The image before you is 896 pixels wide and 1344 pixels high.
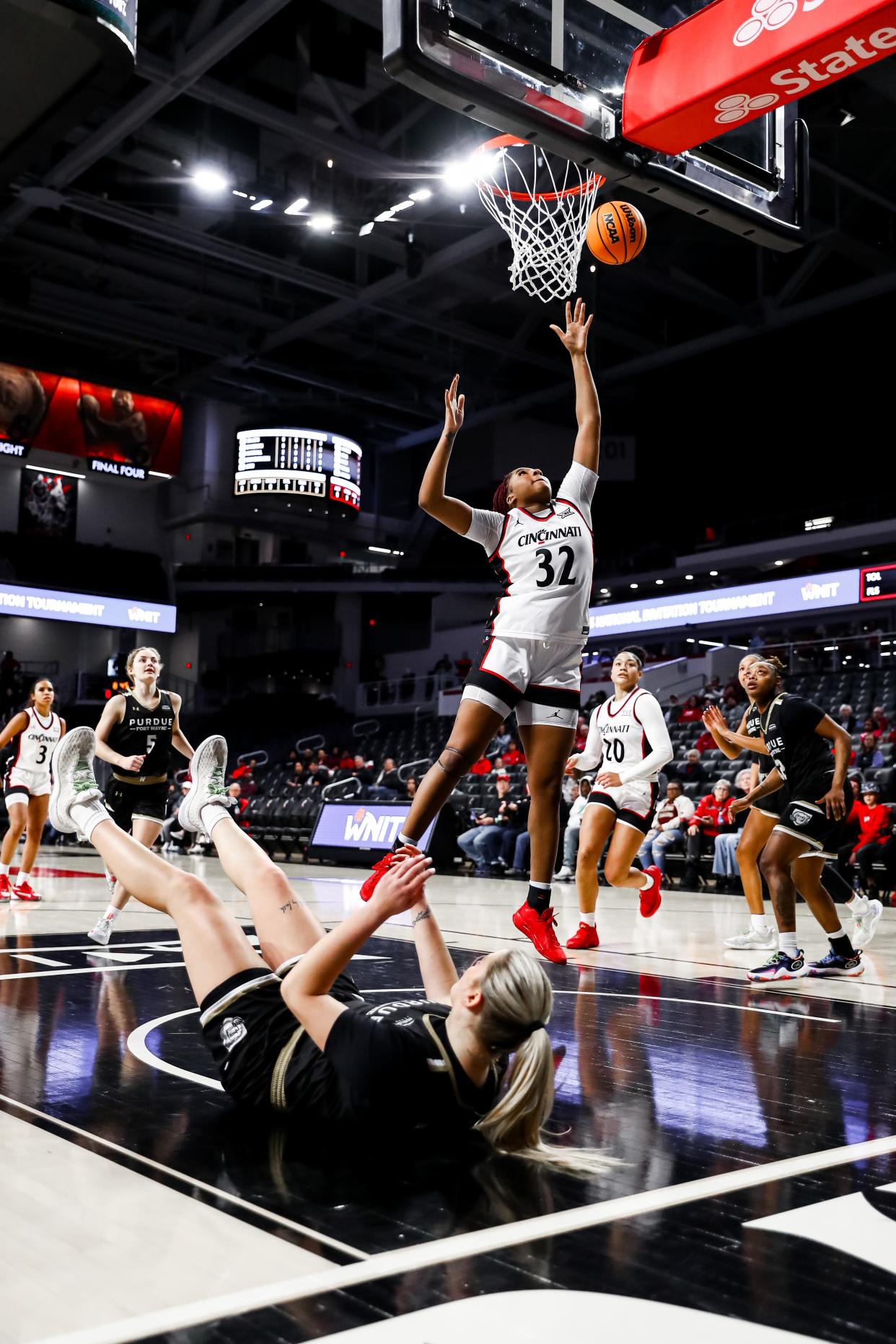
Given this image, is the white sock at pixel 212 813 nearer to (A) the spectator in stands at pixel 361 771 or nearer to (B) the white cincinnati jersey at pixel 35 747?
(B) the white cincinnati jersey at pixel 35 747

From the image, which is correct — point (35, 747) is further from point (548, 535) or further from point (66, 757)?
point (548, 535)

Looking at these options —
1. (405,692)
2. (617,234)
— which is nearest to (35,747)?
(617,234)

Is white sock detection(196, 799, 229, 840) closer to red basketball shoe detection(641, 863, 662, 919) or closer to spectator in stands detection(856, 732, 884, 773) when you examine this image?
red basketball shoe detection(641, 863, 662, 919)

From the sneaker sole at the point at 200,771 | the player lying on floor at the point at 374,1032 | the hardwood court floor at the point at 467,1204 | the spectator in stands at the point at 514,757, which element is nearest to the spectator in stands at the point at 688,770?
the spectator in stands at the point at 514,757

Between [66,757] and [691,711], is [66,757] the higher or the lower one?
the lower one

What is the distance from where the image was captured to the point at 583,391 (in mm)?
5117

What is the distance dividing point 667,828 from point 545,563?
909 cm

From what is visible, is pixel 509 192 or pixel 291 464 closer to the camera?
pixel 509 192

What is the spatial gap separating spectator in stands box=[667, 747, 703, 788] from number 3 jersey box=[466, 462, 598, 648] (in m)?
10.5

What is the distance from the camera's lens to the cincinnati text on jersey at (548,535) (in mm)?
5012

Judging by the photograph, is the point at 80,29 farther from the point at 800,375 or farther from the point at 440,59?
the point at 800,375

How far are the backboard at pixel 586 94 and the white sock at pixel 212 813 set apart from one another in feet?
12.2

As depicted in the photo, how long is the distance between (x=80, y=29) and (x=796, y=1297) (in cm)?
620

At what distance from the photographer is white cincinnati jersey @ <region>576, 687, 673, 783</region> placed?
22.8 ft
